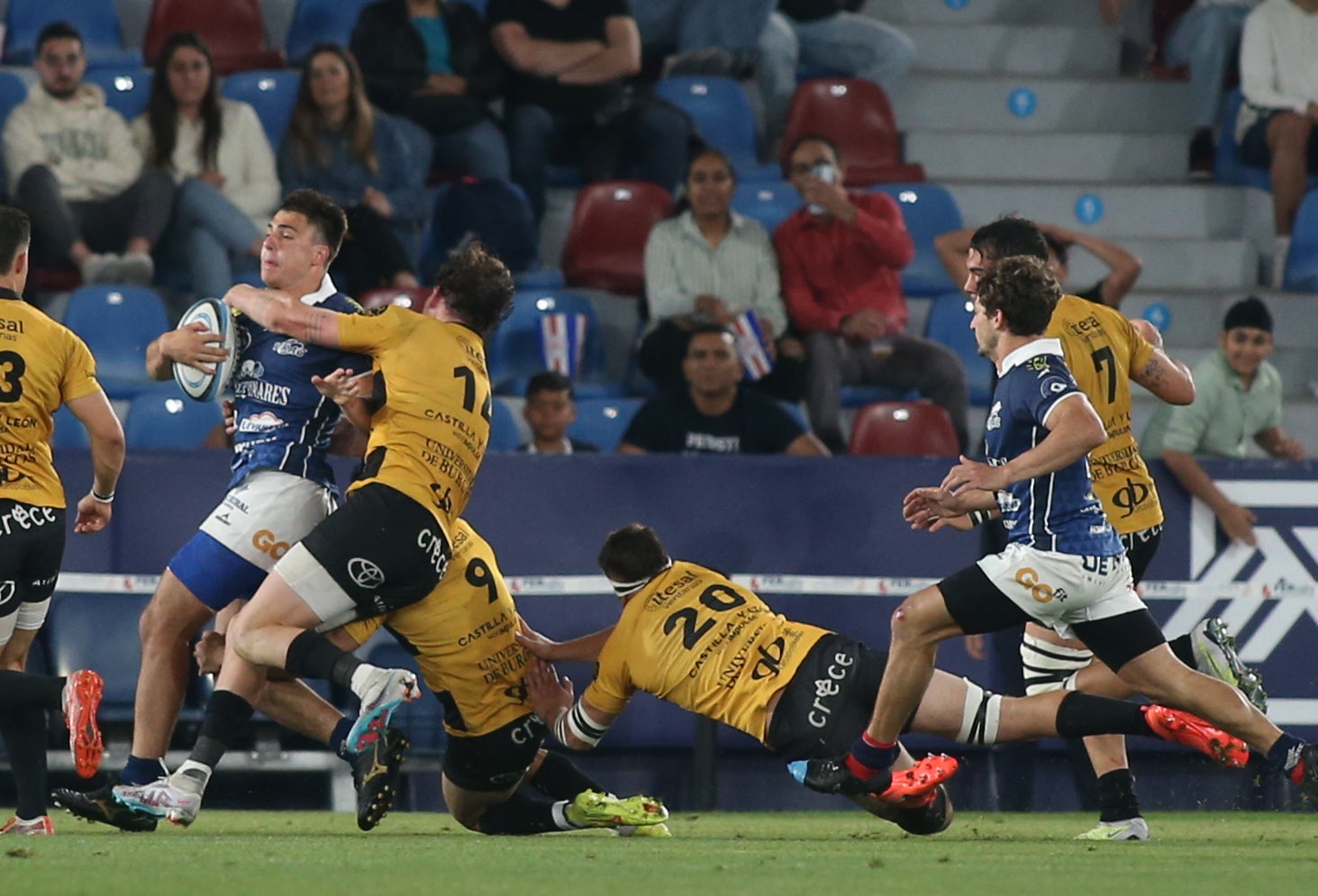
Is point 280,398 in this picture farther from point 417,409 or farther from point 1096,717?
point 1096,717

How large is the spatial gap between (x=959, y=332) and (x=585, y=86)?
2.65 metres

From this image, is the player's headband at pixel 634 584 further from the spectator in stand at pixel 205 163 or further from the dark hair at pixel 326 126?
the dark hair at pixel 326 126

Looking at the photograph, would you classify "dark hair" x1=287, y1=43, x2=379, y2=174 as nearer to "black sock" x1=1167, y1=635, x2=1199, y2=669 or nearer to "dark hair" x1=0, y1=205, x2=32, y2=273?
"dark hair" x1=0, y1=205, x2=32, y2=273

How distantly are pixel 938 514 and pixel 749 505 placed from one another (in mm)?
2833

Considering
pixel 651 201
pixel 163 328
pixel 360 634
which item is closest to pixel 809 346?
pixel 651 201

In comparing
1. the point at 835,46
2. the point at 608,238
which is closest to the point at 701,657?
the point at 608,238

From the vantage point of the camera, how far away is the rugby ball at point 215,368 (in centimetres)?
698

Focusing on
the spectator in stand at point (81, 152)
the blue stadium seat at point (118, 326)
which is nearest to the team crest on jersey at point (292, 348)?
the blue stadium seat at point (118, 326)

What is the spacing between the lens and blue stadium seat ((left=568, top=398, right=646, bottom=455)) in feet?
35.4

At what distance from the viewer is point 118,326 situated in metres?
10.9

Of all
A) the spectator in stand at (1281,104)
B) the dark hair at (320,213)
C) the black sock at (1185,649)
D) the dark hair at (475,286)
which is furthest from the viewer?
the spectator in stand at (1281,104)

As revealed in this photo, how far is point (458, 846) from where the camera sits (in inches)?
256

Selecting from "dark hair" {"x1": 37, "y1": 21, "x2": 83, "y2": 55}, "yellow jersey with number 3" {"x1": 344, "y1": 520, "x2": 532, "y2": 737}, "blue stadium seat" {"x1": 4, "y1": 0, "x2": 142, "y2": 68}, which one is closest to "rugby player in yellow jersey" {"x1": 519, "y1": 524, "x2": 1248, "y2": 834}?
"yellow jersey with number 3" {"x1": 344, "y1": 520, "x2": 532, "y2": 737}

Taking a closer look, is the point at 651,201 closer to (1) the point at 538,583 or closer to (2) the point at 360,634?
(1) the point at 538,583
